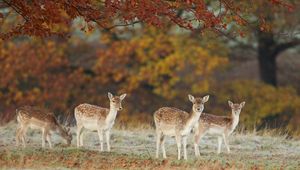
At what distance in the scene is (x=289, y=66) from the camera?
40.4m

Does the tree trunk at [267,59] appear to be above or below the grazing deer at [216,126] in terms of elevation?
above

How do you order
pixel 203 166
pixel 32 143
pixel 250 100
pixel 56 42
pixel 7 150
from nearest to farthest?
pixel 203 166 → pixel 7 150 → pixel 32 143 → pixel 250 100 → pixel 56 42

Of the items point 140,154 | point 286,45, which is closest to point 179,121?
point 140,154

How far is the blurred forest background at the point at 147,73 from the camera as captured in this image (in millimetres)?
34844

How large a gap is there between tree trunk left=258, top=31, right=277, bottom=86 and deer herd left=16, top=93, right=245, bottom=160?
18.1 m

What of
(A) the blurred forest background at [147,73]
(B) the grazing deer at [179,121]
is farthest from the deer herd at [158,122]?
(A) the blurred forest background at [147,73]

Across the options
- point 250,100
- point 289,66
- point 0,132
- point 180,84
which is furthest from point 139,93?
point 0,132

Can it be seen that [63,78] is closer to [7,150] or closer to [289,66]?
[289,66]

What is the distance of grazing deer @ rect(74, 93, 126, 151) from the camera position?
17828 mm

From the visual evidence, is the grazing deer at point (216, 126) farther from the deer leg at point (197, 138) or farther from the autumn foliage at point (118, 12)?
the autumn foliage at point (118, 12)

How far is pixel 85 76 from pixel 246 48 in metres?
6.94

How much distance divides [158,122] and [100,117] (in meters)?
1.42

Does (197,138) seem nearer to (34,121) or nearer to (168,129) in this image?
(168,129)

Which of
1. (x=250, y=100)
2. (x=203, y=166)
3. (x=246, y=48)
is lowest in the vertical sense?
(x=203, y=166)
